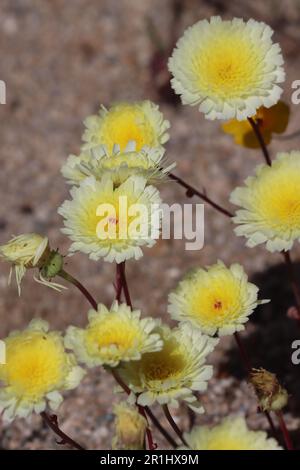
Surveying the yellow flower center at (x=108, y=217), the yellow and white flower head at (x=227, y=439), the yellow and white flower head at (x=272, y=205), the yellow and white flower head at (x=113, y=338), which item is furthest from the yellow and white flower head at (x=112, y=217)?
the yellow and white flower head at (x=227, y=439)

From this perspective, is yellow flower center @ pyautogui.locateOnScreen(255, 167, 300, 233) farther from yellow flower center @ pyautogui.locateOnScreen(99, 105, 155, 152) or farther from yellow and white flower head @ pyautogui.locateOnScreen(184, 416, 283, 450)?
yellow and white flower head @ pyautogui.locateOnScreen(184, 416, 283, 450)

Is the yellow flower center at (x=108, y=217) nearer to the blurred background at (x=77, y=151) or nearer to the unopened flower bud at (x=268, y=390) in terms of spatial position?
the unopened flower bud at (x=268, y=390)

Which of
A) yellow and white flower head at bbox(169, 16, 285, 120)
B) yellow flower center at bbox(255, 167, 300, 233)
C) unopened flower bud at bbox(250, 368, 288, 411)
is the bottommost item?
unopened flower bud at bbox(250, 368, 288, 411)

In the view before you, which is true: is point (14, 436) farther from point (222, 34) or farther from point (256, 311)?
point (222, 34)

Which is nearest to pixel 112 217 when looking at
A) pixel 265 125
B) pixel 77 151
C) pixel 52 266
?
pixel 52 266

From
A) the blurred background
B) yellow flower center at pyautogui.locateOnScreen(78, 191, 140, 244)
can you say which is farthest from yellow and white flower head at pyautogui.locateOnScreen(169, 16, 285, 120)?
the blurred background
